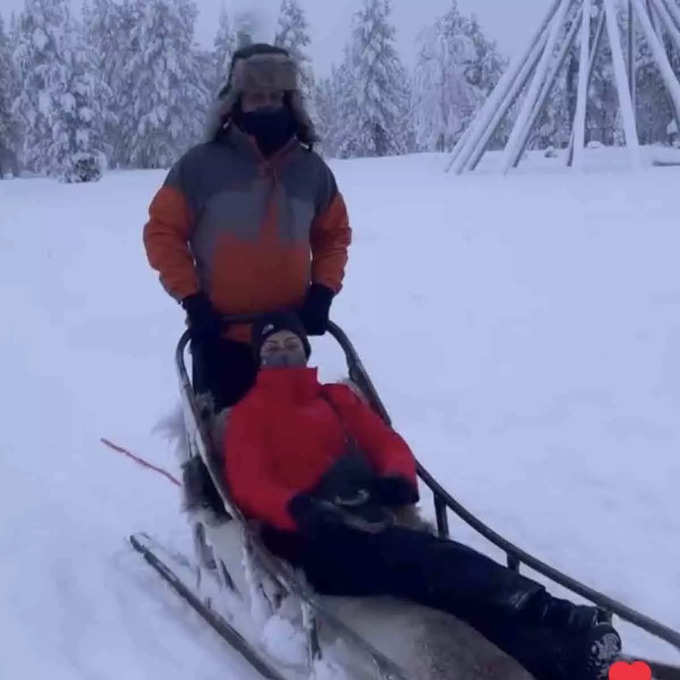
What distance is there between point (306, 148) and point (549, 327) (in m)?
4.87

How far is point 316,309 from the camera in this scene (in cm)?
442

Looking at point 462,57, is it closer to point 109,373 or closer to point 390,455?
point 109,373

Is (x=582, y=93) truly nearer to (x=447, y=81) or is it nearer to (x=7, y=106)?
(x=447, y=81)

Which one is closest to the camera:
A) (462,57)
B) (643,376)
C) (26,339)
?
(643,376)

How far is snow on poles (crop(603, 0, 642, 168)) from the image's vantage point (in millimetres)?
18828

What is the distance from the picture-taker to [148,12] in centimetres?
4156

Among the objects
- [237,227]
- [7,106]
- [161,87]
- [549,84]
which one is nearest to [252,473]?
[237,227]

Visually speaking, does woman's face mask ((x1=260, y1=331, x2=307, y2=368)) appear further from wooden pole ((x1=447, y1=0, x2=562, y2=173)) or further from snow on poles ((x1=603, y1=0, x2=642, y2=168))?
wooden pole ((x1=447, y1=0, x2=562, y2=173))

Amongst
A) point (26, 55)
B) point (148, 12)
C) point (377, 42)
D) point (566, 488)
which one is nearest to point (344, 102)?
point (377, 42)

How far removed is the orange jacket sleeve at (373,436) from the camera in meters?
3.74

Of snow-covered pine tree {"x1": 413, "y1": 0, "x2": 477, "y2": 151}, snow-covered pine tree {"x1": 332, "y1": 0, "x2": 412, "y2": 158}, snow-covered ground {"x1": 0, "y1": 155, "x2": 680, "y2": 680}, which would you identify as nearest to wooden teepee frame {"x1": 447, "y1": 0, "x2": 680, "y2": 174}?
snow-covered ground {"x1": 0, "y1": 155, "x2": 680, "y2": 680}

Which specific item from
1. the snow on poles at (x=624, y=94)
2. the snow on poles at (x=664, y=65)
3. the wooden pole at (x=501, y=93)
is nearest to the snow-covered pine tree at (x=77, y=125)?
the wooden pole at (x=501, y=93)

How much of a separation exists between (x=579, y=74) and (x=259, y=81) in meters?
17.8

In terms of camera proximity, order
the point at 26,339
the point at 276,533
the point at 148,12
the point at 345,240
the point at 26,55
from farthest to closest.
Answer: the point at 148,12, the point at 26,55, the point at 26,339, the point at 345,240, the point at 276,533
